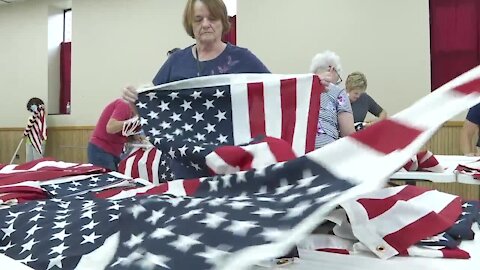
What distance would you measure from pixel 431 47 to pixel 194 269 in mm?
5129

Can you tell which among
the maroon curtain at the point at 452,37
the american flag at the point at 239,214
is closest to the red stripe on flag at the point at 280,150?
the american flag at the point at 239,214

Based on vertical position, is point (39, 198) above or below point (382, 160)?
below

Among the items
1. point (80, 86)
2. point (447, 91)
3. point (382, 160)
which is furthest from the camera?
point (80, 86)

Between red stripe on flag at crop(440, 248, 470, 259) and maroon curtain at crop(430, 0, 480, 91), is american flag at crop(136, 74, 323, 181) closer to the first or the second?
red stripe on flag at crop(440, 248, 470, 259)

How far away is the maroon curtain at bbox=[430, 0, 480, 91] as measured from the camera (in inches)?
201

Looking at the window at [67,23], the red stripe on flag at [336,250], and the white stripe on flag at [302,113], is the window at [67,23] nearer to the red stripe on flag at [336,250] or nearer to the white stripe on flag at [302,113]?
the white stripe on flag at [302,113]

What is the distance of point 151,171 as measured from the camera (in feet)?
6.81

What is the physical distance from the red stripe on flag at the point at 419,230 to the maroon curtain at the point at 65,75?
7986 mm

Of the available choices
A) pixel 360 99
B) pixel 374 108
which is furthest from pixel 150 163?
pixel 374 108

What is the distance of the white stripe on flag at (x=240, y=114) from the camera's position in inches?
61.9

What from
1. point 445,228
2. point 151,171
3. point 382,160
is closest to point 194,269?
point 382,160

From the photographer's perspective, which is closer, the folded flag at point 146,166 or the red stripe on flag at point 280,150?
the red stripe on flag at point 280,150

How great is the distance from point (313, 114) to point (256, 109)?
19 cm

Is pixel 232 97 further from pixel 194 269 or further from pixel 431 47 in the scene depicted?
pixel 431 47
